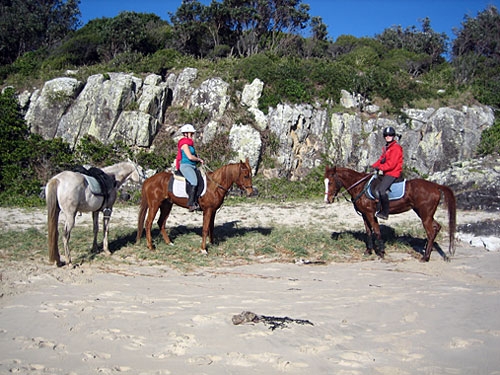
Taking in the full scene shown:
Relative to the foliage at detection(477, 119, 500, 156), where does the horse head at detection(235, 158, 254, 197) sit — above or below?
below

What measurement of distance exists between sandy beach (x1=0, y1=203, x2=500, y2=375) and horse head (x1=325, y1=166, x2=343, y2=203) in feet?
6.29

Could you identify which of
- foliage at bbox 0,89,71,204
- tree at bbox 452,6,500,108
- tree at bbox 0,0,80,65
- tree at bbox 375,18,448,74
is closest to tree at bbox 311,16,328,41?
tree at bbox 375,18,448,74

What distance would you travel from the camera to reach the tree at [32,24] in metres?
29.1

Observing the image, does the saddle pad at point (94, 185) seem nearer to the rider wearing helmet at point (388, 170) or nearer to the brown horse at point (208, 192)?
the brown horse at point (208, 192)

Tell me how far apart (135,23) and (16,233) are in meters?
20.2

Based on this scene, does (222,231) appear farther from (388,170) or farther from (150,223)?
(388,170)

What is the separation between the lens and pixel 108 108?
1977 centimetres

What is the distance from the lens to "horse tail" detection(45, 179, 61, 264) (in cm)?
762

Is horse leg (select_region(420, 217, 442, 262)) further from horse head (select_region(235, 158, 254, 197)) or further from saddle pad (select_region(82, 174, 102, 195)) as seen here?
saddle pad (select_region(82, 174, 102, 195))

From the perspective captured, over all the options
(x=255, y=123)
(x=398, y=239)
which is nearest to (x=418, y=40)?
(x=255, y=123)

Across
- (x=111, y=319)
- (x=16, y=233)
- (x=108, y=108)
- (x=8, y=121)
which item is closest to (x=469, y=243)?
(x=111, y=319)

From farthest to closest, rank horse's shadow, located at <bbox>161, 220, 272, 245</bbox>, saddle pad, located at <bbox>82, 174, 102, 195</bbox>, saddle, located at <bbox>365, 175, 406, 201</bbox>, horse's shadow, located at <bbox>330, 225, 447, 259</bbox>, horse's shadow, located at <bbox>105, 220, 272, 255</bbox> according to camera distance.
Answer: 1. horse's shadow, located at <bbox>161, 220, 272, 245</bbox>
2. horse's shadow, located at <bbox>330, 225, 447, 259</bbox>
3. horse's shadow, located at <bbox>105, 220, 272, 255</bbox>
4. saddle, located at <bbox>365, 175, 406, 201</bbox>
5. saddle pad, located at <bbox>82, 174, 102, 195</bbox>

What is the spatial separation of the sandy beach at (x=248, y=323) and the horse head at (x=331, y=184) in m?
1.92

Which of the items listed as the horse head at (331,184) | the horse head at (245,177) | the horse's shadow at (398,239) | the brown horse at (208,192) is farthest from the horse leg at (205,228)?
the horse's shadow at (398,239)
